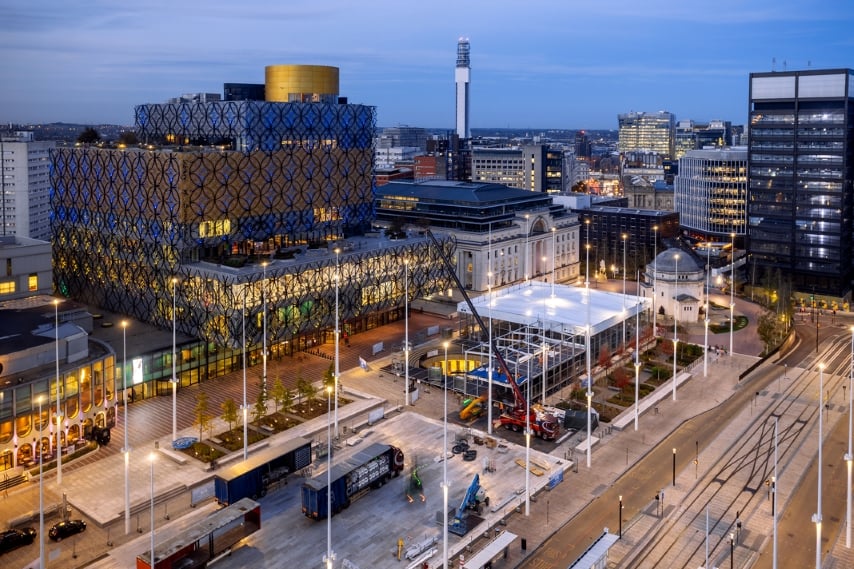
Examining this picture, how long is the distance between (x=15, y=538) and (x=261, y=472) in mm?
16749

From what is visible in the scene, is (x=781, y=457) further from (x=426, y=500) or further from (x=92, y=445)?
(x=92, y=445)

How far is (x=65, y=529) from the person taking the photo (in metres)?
53.3

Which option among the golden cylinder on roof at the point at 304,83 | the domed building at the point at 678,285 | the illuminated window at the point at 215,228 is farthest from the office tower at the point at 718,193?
the illuminated window at the point at 215,228

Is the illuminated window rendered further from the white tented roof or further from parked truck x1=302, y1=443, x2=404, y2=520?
parked truck x1=302, y1=443, x2=404, y2=520

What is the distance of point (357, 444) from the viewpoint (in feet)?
229

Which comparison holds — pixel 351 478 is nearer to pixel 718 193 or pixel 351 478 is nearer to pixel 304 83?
pixel 304 83

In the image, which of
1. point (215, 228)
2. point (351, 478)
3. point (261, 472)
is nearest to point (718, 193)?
point (215, 228)

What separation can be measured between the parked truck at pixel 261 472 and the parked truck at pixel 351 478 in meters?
3.21

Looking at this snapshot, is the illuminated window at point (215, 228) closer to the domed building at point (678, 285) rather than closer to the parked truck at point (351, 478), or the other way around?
the parked truck at point (351, 478)

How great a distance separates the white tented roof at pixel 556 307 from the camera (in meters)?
91.6

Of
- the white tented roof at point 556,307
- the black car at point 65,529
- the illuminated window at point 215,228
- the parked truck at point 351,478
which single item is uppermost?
the illuminated window at point 215,228

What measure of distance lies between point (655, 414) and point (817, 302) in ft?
224

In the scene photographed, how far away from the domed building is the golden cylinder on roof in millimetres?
60025

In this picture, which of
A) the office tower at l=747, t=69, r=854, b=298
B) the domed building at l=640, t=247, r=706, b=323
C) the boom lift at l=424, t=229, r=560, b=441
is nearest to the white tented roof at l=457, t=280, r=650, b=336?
the domed building at l=640, t=247, r=706, b=323
